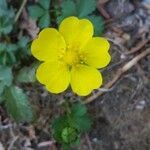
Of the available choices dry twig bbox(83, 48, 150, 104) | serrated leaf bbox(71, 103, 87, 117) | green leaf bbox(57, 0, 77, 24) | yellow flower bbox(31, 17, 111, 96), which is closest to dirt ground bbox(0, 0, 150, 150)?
dry twig bbox(83, 48, 150, 104)

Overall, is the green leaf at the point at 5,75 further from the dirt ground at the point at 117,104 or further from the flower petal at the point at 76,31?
the flower petal at the point at 76,31

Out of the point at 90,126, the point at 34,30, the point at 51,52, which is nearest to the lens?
the point at 51,52

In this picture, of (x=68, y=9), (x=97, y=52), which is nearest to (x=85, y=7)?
(x=68, y=9)

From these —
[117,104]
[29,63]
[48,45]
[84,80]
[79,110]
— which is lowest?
[117,104]

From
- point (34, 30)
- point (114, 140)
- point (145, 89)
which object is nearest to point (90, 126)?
point (114, 140)

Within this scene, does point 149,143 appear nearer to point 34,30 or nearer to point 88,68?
point 88,68

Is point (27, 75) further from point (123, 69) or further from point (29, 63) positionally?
point (123, 69)
